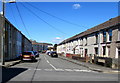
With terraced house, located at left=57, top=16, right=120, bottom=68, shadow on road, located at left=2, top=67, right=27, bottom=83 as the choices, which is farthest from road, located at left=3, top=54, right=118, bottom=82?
terraced house, located at left=57, top=16, right=120, bottom=68

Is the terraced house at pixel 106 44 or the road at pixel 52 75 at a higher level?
the terraced house at pixel 106 44

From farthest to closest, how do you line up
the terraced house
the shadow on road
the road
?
the terraced house, the road, the shadow on road

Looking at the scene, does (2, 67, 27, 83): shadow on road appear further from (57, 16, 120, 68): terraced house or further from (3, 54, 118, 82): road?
(57, 16, 120, 68): terraced house

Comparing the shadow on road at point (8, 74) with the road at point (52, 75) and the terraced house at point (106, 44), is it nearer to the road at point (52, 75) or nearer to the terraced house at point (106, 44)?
the road at point (52, 75)

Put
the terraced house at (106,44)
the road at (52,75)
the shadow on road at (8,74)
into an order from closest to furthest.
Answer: the shadow on road at (8,74) < the road at (52,75) < the terraced house at (106,44)

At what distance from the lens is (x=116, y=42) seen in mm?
21922

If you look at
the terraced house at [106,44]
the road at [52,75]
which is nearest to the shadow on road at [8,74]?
the road at [52,75]

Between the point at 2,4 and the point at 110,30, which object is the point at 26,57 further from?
the point at 110,30

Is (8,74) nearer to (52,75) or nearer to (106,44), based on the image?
(52,75)

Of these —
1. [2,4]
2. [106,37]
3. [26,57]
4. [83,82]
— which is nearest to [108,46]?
[106,37]

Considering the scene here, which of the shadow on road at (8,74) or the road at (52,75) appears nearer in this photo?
the shadow on road at (8,74)

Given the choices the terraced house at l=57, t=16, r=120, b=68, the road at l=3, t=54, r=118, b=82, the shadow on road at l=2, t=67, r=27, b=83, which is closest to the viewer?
the shadow on road at l=2, t=67, r=27, b=83

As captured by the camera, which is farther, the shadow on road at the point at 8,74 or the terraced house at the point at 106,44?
the terraced house at the point at 106,44

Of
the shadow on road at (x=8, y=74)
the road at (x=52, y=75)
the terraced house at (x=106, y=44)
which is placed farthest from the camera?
the terraced house at (x=106, y=44)
